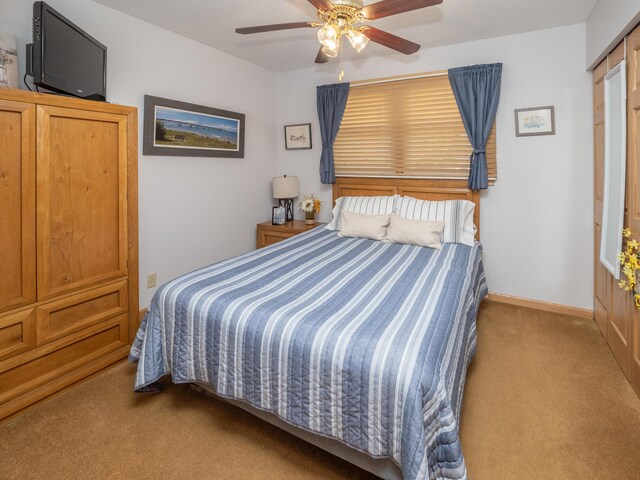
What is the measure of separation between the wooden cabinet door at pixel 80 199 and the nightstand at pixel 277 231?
181cm

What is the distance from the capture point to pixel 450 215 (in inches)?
126

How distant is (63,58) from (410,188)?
2.98 m

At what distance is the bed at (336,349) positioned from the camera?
51.3 inches

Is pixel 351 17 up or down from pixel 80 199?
up

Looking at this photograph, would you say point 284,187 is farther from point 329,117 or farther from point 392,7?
point 392,7

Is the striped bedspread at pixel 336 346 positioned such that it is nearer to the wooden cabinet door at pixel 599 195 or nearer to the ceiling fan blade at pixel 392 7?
the wooden cabinet door at pixel 599 195

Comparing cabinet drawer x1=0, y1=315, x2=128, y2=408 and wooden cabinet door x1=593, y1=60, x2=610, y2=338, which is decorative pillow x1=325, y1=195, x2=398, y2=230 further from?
cabinet drawer x1=0, y1=315, x2=128, y2=408

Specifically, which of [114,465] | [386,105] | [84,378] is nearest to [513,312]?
[386,105]

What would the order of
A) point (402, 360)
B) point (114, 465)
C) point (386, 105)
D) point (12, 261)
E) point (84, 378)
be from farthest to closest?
point (386, 105) < point (84, 378) < point (12, 261) < point (114, 465) < point (402, 360)

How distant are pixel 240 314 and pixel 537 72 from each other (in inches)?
128

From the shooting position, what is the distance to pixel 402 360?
4.34ft

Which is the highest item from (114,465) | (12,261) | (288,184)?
(288,184)

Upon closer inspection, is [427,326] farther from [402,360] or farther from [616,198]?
[616,198]

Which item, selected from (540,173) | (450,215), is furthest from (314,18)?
(540,173)
